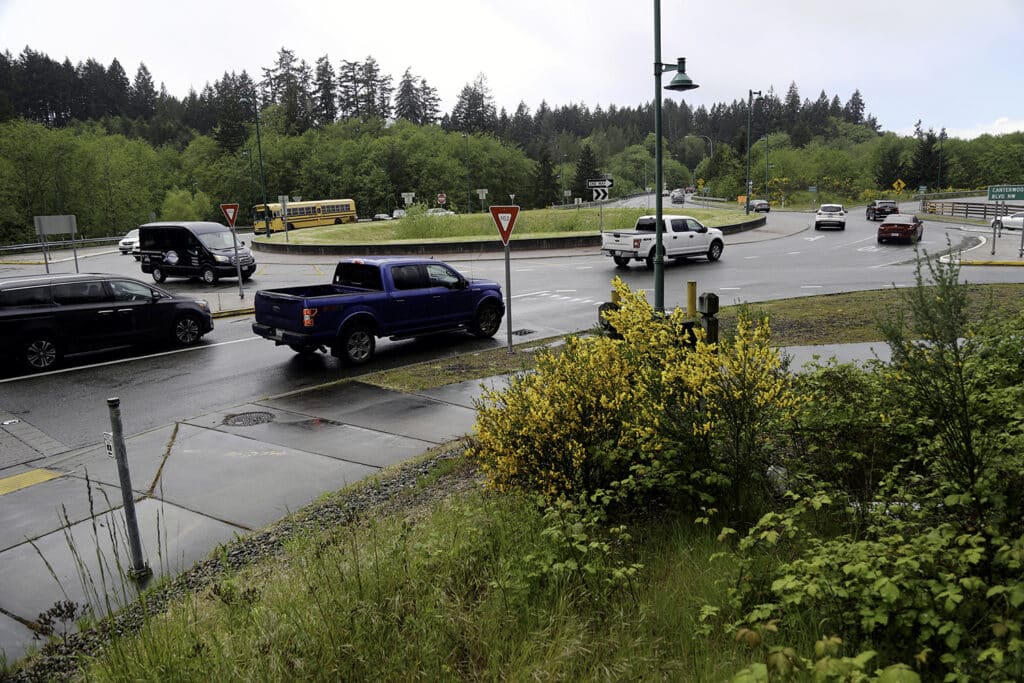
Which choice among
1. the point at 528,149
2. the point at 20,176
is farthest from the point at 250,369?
the point at 528,149

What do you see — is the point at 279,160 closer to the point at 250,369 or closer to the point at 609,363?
the point at 250,369

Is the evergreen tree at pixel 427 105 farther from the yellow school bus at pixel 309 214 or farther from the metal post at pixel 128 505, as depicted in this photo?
the metal post at pixel 128 505

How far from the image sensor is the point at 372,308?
44.2ft

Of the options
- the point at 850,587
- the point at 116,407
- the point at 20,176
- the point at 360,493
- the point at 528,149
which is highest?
the point at 528,149

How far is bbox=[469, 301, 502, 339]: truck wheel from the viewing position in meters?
15.5

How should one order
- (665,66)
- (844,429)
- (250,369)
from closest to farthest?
1. (844,429)
2. (250,369)
3. (665,66)

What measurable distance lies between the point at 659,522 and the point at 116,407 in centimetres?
412

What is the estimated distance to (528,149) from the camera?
17650 centimetres

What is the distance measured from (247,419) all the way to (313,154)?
99.1 metres

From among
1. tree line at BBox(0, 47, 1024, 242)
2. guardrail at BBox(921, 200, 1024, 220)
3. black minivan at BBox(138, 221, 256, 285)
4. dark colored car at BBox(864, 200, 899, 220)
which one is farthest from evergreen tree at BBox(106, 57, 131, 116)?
guardrail at BBox(921, 200, 1024, 220)

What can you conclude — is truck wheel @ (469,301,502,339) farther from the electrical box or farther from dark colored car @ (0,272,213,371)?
the electrical box

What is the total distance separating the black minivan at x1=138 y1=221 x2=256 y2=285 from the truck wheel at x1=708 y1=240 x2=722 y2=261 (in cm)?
1855

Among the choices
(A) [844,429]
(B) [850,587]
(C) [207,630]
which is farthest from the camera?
(A) [844,429]

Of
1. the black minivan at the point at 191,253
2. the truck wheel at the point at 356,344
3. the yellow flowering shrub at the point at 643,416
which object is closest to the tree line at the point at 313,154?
the black minivan at the point at 191,253
